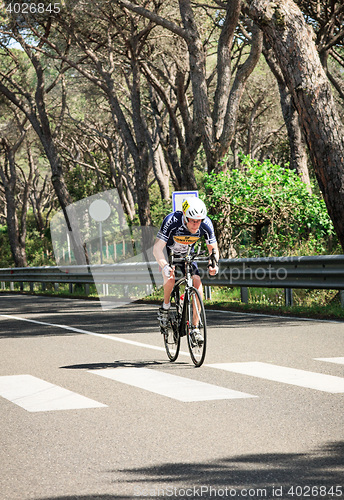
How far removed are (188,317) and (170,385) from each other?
1171 mm

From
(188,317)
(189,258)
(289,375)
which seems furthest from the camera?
(189,258)

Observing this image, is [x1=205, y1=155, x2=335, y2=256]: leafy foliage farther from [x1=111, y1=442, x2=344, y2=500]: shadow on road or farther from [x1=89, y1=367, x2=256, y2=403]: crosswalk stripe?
[x1=111, y1=442, x2=344, y2=500]: shadow on road

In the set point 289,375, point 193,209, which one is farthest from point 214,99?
point 289,375

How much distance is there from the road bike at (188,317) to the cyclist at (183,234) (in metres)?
0.06

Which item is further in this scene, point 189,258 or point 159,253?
point 189,258

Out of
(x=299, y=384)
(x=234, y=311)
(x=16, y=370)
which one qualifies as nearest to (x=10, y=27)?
(x=234, y=311)

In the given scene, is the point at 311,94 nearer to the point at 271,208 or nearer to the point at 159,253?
the point at 271,208

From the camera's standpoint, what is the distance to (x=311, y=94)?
44.2 feet

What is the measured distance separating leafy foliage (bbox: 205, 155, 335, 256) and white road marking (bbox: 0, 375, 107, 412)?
9.64 meters

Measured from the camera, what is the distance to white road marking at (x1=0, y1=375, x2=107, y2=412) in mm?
6430

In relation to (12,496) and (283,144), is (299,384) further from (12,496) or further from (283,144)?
(283,144)

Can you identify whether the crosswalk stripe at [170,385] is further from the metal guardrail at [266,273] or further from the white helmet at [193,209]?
the metal guardrail at [266,273]

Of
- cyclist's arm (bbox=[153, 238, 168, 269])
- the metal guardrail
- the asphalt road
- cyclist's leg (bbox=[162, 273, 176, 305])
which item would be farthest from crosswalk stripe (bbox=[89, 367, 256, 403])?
the metal guardrail

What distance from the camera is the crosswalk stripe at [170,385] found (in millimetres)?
6621
